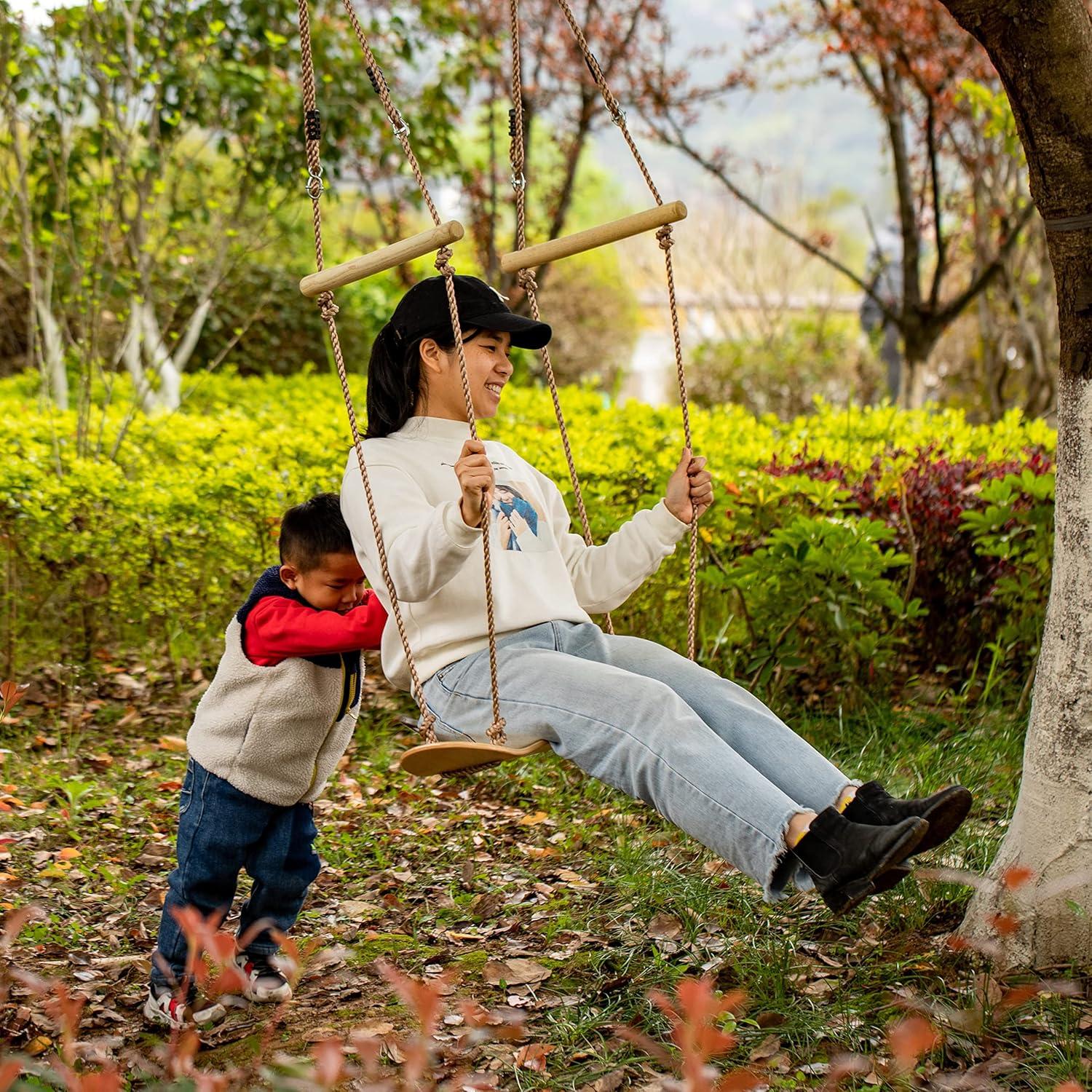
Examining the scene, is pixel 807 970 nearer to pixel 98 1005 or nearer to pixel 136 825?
pixel 98 1005

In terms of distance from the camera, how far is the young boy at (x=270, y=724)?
2666 millimetres

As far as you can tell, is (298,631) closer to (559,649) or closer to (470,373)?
(559,649)

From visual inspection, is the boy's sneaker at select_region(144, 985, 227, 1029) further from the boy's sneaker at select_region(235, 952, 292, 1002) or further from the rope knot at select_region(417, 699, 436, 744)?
the rope knot at select_region(417, 699, 436, 744)

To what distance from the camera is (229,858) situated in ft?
8.99

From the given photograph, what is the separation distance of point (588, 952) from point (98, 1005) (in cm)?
107

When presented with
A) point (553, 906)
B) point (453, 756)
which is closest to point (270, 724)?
point (453, 756)

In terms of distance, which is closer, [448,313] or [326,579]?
[326,579]

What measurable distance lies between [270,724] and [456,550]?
0.55 metres

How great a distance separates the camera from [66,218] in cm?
552

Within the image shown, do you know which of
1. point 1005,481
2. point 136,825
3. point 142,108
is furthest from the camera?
point 142,108

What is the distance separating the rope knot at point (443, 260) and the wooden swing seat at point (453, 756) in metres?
0.92

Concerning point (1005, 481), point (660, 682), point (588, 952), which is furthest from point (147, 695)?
point (1005, 481)

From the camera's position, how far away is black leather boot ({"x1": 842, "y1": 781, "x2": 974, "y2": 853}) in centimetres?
231

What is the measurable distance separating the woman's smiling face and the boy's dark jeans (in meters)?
0.96
